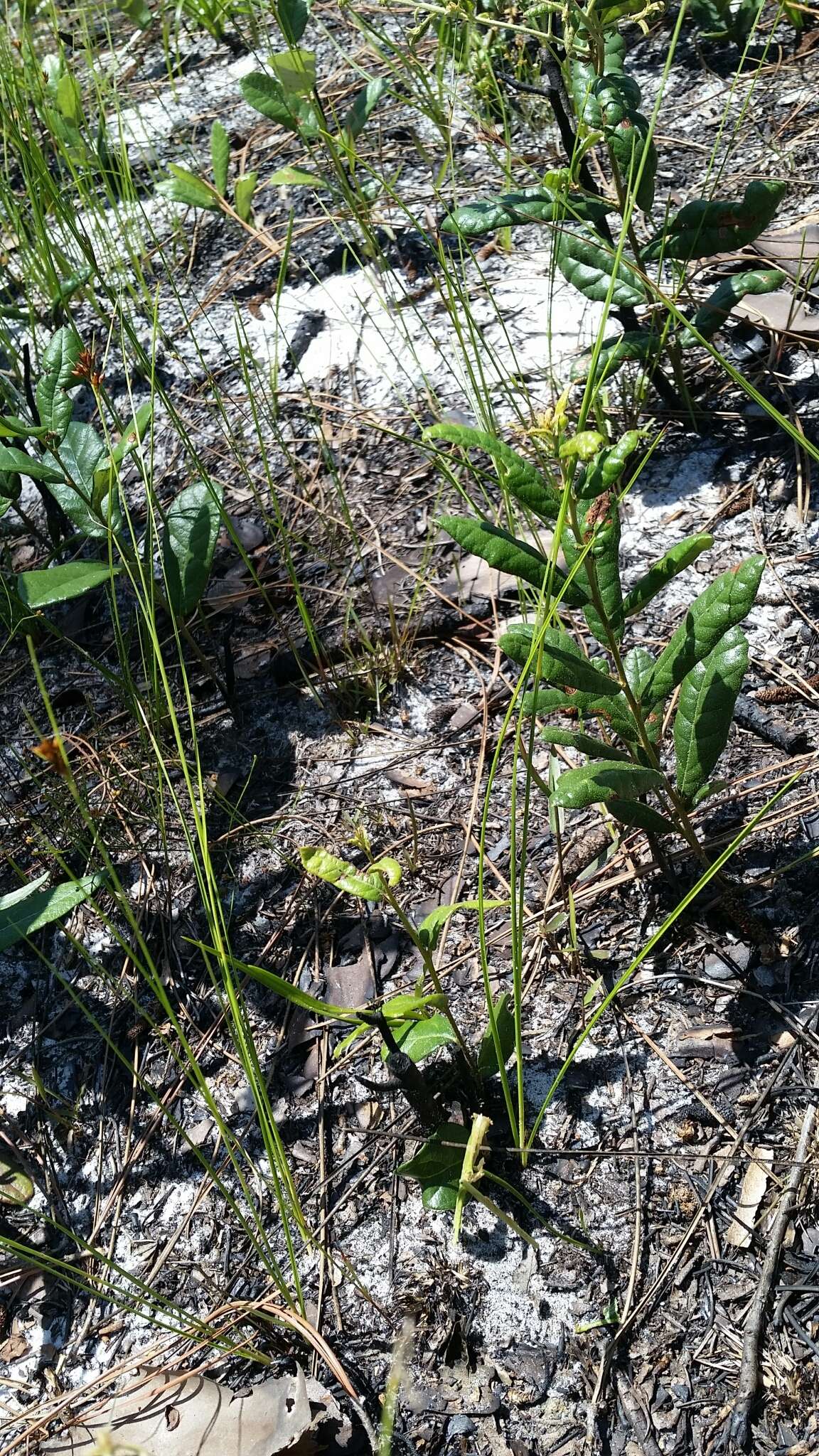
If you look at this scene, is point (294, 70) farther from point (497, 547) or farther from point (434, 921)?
point (434, 921)

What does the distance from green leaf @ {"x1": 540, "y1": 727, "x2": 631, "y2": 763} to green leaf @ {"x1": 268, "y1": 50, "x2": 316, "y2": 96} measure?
148 centimetres

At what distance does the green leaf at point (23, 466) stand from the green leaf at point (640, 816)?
1.08 m

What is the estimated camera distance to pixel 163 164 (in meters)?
2.74

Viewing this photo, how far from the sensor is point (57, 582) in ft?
5.18

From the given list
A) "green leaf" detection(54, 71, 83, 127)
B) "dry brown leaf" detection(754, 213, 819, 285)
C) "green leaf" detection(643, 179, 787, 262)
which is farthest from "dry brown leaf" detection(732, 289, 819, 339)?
"green leaf" detection(54, 71, 83, 127)

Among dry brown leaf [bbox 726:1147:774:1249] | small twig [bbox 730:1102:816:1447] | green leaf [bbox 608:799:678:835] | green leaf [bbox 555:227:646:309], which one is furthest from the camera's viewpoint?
green leaf [bbox 555:227:646:309]

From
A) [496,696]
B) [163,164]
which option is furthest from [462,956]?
[163,164]

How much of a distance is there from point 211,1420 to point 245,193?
2.30 metres

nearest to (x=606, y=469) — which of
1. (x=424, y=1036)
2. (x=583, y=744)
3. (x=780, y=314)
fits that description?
(x=583, y=744)

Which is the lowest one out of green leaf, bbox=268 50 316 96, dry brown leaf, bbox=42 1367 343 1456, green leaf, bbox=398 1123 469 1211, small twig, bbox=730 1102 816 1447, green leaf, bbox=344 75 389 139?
dry brown leaf, bbox=42 1367 343 1456

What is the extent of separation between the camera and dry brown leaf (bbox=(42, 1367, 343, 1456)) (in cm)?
101

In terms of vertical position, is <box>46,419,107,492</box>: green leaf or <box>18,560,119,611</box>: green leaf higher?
<box>46,419,107,492</box>: green leaf

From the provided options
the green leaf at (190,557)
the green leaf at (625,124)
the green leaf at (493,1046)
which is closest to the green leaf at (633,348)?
the green leaf at (625,124)

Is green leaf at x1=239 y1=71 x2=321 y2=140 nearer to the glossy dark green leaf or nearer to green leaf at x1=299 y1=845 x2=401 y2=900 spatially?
the glossy dark green leaf
